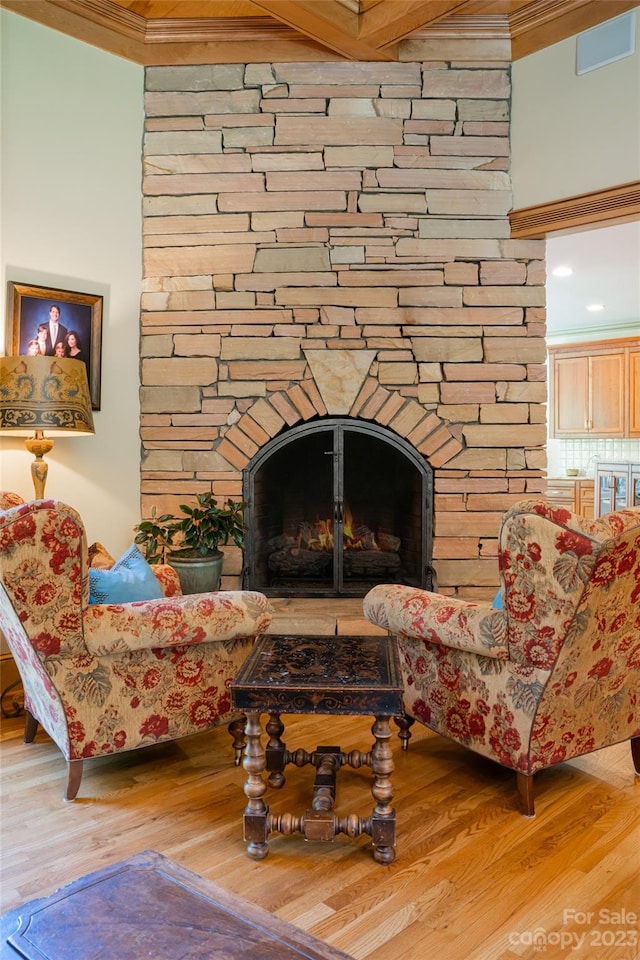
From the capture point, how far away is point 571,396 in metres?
7.67

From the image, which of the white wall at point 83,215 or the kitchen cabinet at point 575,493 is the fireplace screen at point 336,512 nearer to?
the white wall at point 83,215

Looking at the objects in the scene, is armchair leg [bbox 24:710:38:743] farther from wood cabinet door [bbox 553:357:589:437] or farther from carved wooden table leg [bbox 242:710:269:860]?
wood cabinet door [bbox 553:357:589:437]

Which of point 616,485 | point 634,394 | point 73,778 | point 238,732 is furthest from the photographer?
point 634,394

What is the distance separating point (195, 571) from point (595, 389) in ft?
18.3

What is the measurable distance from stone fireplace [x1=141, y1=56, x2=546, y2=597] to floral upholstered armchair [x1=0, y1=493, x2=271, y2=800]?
60.2 inches

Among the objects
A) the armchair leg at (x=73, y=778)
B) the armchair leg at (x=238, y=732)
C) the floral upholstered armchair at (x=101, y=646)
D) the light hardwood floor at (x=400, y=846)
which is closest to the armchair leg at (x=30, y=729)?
the light hardwood floor at (x=400, y=846)

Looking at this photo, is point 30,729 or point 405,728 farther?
point 30,729

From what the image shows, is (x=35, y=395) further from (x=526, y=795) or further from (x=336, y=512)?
(x=526, y=795)

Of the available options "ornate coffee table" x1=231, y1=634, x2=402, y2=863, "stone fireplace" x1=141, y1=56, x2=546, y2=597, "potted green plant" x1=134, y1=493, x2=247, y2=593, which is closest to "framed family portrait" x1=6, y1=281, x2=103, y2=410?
"stone fireplace" x1=141, y1=56, x2=546, y2=597

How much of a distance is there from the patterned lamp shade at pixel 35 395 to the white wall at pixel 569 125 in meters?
2.61

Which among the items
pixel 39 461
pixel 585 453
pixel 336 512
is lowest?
pixel 336 512

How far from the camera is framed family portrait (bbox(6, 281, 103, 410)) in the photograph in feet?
11.2

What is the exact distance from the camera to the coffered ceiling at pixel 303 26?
3.34 metres

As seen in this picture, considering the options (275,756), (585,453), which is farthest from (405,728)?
(585,453)
